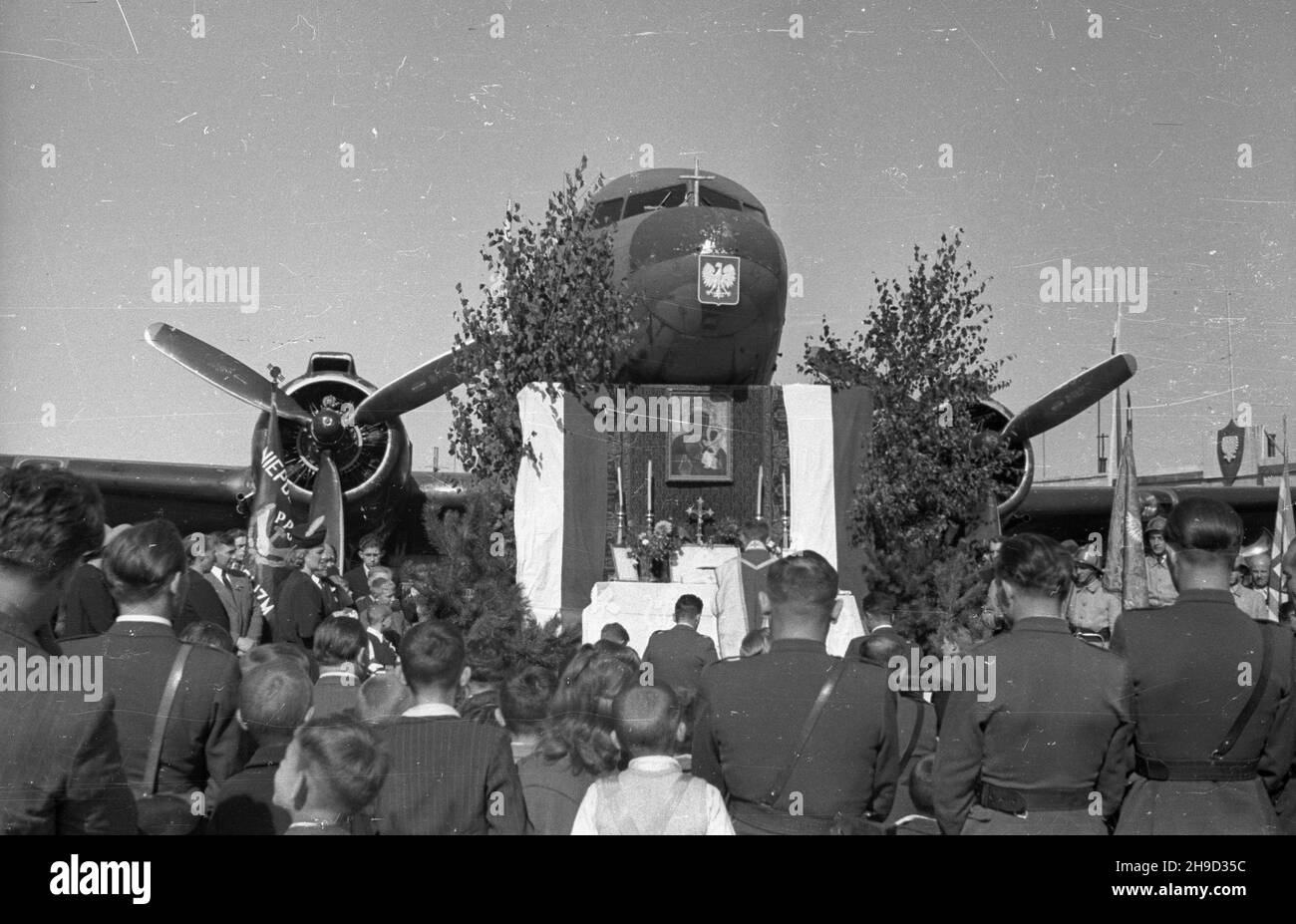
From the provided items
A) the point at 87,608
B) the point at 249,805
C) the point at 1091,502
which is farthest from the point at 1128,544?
the point at 1091,502

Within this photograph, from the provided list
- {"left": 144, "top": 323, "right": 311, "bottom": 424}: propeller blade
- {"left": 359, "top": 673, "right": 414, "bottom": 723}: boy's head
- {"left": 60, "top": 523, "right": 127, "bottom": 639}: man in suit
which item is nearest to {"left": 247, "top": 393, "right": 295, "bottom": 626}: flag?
{"left": 144, "top": 323, "right": 311, "bottom": 424}: propeller blade

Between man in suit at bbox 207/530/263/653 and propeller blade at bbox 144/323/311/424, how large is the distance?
653 cm

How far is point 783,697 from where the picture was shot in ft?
11.9

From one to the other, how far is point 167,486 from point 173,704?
16.4 metres

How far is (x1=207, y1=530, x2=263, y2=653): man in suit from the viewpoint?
340 inches

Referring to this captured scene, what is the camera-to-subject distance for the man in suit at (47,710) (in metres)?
2.64

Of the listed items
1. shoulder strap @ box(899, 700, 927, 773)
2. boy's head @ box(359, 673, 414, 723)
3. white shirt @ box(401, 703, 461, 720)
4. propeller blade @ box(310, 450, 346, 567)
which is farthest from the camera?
propeller blade @ box(310, 450, 346, 567)

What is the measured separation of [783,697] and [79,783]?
1961 millimetres

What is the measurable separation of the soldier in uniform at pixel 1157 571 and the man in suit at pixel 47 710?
9.81 metres

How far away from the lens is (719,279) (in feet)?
46.2

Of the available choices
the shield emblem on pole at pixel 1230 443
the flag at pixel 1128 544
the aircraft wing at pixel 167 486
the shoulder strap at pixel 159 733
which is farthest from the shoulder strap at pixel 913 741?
the aircraft wing at pixel 167 486

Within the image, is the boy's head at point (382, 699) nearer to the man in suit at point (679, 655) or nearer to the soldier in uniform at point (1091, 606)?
the man in suit at point (679, 655)

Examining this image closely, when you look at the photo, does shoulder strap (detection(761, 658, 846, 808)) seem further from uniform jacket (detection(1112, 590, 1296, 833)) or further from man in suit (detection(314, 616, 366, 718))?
man in suit (detection(314, 616, 366, 718))

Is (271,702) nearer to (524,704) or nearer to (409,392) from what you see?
(524,704)
